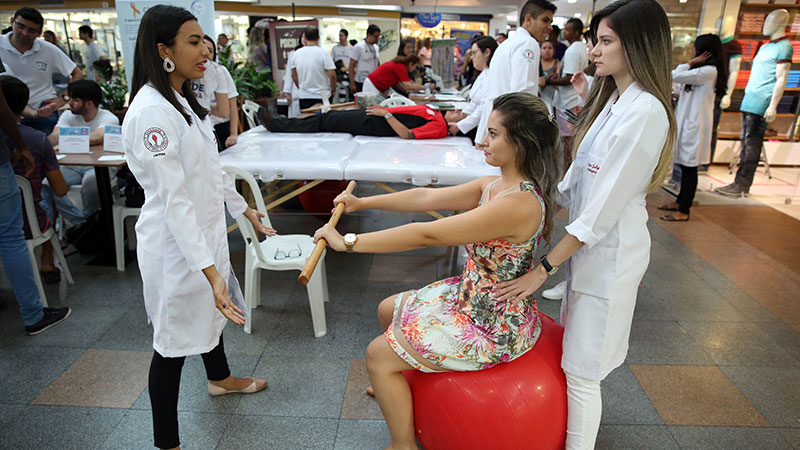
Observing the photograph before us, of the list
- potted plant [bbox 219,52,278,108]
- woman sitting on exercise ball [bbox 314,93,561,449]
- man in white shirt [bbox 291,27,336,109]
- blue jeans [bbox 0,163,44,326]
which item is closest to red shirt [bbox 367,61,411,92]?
man in white shirt [bbox 291,27,336,109]

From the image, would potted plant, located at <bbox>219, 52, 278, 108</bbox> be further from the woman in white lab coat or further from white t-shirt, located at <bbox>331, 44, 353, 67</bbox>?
white t-shirt, located at <bbox>331, 44, 353, 67</bbox>

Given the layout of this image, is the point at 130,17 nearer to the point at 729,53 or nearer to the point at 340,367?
the point at 340,367

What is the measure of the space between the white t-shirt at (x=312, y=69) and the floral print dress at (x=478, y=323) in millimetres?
5238

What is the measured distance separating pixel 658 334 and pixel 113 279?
135 inches

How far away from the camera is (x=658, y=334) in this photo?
2781 millimetres

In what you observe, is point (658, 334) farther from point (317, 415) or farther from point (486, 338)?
point (317, 415)

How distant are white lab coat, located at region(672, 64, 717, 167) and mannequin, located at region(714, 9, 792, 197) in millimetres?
900

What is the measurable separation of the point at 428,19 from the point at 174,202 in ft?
41.2

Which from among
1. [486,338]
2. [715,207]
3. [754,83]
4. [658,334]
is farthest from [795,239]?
[486,338]

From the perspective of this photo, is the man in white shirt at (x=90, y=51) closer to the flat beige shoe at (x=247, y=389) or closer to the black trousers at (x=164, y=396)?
the flat beige shoe at (x=247, y=389)

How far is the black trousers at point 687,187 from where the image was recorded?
4605 millimetres

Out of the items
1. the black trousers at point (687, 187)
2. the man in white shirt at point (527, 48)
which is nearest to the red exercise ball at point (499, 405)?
the man in white shirt at point (527, 48)

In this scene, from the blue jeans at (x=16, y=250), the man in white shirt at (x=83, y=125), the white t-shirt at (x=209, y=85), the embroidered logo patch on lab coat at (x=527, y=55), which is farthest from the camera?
the white t-shirt at (x=209, y=85)

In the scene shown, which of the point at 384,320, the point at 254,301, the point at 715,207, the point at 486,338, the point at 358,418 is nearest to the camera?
the point at 486,338
